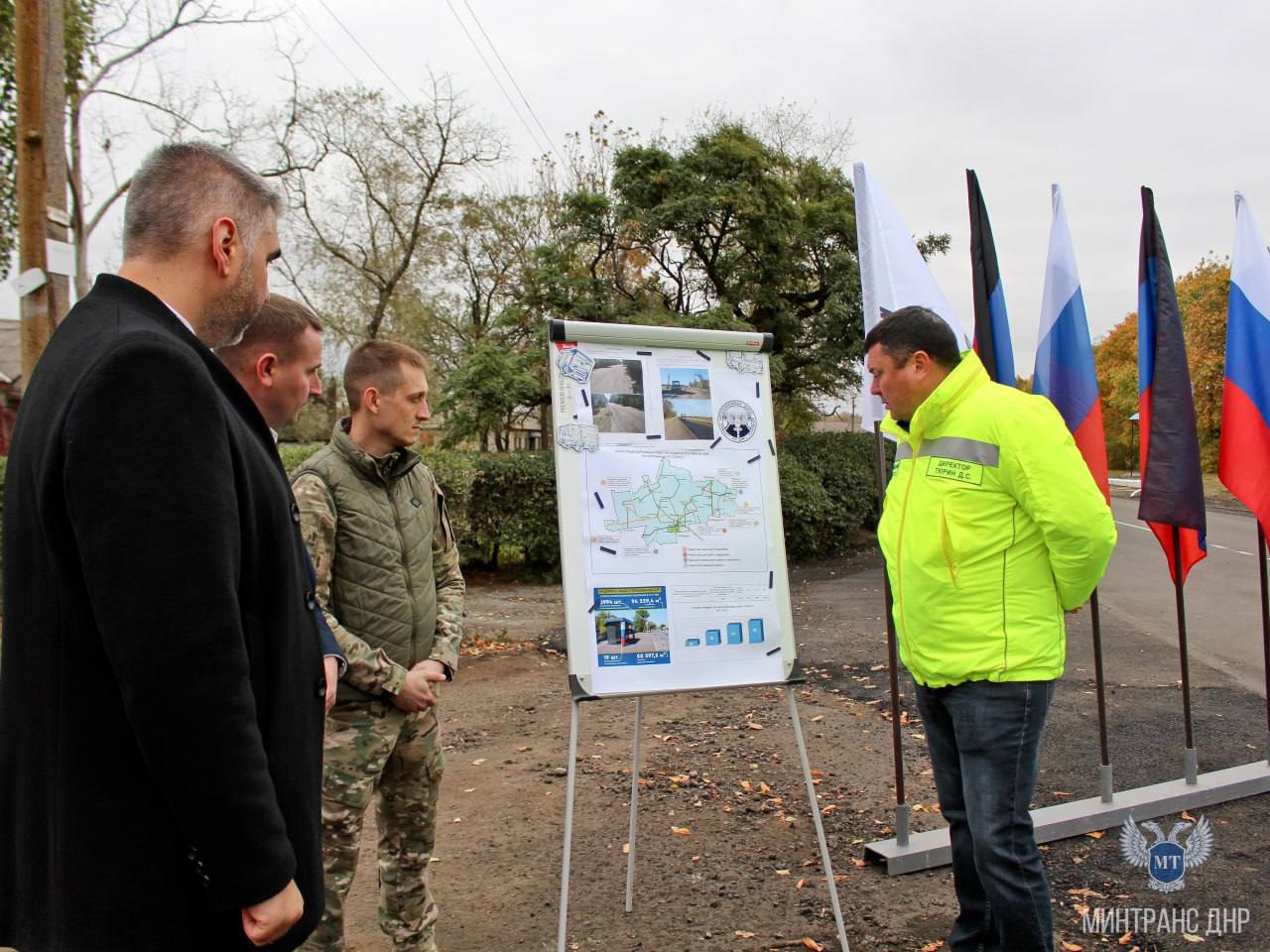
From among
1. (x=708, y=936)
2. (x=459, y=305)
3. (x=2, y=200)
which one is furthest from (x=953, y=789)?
(x=459, y=305)

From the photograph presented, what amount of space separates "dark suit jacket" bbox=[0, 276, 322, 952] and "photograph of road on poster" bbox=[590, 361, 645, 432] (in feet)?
6.42

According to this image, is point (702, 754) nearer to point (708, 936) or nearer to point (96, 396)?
point (708, 936)

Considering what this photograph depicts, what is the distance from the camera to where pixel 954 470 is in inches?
107

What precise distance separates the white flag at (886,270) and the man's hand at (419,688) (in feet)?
6.56

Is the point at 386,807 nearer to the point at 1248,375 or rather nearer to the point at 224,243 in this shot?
the point at 224,243

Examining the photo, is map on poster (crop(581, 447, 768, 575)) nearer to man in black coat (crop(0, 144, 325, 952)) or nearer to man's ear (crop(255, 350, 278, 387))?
man's ear (crop(255, 350, 278, 387))

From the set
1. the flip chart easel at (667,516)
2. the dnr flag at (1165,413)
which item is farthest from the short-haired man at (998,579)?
the dnr flag at (1165,413)

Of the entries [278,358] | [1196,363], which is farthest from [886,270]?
[1196,363]

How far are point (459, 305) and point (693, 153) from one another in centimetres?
1630

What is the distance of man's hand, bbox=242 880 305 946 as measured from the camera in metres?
1.30

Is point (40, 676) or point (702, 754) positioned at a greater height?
point (40, 676)

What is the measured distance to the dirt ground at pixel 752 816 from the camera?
335 cm

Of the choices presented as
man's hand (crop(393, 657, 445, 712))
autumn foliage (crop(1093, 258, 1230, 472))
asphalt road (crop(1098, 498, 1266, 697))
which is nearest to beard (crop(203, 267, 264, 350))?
man's hand (crop(393, 657, 445, 712))

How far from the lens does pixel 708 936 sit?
3.27 m
